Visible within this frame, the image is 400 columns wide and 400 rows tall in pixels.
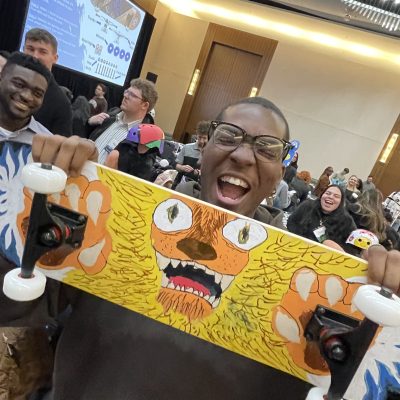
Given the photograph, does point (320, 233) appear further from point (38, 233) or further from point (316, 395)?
point (38, 233)

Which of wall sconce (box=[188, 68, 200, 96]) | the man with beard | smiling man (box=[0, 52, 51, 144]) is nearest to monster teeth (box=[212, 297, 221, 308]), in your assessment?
smiling man (box=[0, 52, 51, 144])

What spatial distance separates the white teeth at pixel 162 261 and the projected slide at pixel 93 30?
183 inches

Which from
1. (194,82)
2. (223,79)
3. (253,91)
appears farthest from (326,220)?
(194,82)

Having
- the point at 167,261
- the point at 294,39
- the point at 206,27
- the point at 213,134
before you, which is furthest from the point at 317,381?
the point at 206,27

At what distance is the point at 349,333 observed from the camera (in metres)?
0.48

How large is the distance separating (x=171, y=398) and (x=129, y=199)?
0.41 metres

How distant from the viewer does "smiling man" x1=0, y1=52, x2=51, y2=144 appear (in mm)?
1290

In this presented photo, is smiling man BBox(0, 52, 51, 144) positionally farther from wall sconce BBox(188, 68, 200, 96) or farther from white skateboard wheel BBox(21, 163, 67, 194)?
wall sconce BBox(188, 68, 200, 96)

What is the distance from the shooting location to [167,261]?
689 millimetres

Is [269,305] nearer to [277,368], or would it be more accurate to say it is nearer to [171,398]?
[277,368]

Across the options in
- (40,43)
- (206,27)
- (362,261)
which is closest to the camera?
(362,261)

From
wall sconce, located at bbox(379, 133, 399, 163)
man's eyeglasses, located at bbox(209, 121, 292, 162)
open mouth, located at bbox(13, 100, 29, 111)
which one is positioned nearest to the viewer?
man's eyeglasses, located at bbox(209, 121, 292, 162)

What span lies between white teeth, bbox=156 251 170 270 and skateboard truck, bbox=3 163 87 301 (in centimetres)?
17

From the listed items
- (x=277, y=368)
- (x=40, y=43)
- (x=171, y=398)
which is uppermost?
(x=40, y=43)
